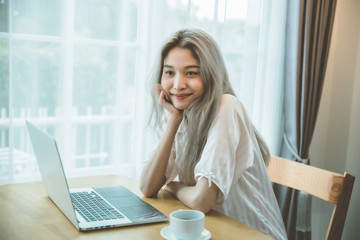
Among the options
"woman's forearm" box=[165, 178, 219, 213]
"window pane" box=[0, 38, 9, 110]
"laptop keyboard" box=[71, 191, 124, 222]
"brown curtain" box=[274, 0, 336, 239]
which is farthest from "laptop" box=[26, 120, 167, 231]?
"brown curtain" box=[274, 0, 336, 239]

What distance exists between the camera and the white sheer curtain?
1.70m

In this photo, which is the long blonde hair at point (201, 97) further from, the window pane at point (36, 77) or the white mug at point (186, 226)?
the window pane at point (36, 77)

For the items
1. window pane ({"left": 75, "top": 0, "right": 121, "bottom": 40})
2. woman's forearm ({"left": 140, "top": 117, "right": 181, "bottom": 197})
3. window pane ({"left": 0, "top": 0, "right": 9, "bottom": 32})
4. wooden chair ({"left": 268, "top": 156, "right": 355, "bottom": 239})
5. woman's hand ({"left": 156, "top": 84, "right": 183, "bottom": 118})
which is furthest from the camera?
window pane ({"left": 75, "top": 0, "right": 121, "bottom": 40})

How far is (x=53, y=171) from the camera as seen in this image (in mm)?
1085

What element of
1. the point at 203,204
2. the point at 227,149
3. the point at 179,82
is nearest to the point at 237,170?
the point at 227,149

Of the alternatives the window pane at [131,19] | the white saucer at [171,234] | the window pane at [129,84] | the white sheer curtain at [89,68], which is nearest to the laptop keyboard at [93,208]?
the white saucer at [171,234]

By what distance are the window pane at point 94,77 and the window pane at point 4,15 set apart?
0.33 meters

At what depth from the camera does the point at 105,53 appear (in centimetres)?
194

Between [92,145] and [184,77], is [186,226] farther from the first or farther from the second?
[92,145]

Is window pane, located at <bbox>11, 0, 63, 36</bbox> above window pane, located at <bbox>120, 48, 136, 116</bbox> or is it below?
above

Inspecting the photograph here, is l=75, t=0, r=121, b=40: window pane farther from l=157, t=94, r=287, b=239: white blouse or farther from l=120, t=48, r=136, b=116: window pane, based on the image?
l=157, t=94, r=287, b=239: white blouse

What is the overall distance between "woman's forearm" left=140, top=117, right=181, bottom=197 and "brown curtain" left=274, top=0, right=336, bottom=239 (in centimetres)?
129

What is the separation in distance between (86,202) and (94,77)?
84cm

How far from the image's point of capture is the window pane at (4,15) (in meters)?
1.61
